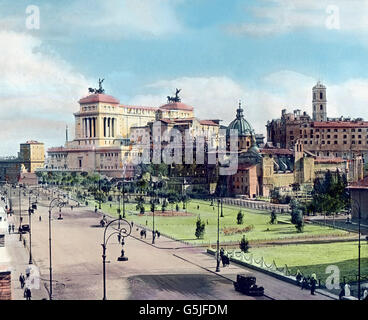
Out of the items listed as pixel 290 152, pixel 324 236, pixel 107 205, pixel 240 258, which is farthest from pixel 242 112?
pixel 240 258

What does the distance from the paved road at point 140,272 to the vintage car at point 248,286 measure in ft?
1.14

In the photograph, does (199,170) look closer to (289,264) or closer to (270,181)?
(270,181)

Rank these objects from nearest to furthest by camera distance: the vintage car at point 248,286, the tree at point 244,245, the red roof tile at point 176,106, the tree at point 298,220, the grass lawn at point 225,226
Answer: the vintage car at point 248,286 < the tree at point 244,245 < the grass lawn at point 225,226 < the tree at point 298,220 < the red roof tile at point 176,106

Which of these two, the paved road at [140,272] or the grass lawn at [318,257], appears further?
the grass lawn at [318,257]

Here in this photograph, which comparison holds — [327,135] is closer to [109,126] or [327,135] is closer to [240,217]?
[109,126]

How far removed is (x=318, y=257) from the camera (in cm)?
3406

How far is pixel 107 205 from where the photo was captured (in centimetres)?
7069

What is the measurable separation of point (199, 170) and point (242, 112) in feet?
55.2

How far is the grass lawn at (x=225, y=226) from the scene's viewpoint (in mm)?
43031

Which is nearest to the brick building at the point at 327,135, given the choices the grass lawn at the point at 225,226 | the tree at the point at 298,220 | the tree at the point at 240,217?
the grass lawn at the point at 225,226

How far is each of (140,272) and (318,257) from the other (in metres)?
10.9

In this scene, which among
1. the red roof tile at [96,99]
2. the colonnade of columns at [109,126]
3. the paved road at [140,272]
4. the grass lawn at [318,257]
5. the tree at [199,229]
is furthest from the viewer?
the colonnade of columns at [109,126]

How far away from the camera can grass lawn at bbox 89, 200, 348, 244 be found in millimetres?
43031

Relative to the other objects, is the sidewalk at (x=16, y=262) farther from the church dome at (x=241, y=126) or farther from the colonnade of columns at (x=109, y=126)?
the colonnade of columns at (x=109, y=126)
